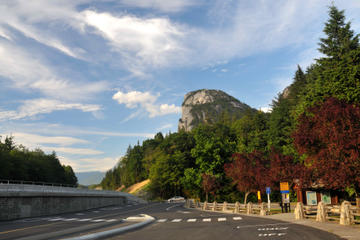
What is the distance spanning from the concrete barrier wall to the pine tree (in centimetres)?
4618

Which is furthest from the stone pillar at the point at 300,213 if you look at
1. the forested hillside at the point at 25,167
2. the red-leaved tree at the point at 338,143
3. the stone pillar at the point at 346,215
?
the forested hillside at the point at 25,167

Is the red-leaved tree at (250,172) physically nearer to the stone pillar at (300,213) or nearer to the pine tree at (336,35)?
the stone pillar at (300,213)

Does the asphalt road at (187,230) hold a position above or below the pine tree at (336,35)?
below

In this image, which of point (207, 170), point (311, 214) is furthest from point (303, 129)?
point (207, 170)

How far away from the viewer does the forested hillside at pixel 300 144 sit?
18719mm

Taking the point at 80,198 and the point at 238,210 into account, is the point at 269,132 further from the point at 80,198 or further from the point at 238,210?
the point at 80,198

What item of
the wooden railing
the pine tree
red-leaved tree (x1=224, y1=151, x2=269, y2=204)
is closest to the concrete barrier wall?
the wooden railing

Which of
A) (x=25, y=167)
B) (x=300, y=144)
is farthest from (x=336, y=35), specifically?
(x=25, y=167)

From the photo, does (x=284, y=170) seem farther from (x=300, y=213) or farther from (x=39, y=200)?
(x=39, y=200)

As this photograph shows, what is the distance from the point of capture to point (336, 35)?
4822 cm

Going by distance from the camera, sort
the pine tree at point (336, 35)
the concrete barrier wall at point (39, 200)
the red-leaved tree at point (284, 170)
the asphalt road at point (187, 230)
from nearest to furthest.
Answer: the asphalt road at point (187, 230), the concrete barrier wall at point (39, 200), the red-leaved tree at point (284, 170), the pine tree at point (336, 35)

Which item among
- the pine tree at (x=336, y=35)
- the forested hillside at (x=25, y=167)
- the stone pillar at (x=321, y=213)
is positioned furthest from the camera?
the forested hillside at (x=25, y=167)

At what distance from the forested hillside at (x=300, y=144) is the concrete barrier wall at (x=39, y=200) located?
21693mm

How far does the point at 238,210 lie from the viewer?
34.1 m
